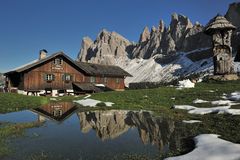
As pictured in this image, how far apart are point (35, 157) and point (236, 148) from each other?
666cm

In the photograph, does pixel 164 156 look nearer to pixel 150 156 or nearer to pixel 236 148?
pixel 150 156

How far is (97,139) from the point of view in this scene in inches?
484

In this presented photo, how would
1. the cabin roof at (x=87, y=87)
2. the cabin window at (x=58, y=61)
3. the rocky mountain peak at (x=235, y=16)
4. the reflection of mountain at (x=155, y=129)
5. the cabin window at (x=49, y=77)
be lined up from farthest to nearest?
1. the rocky mountain peak at (x=235, y=16)
2. the cabin roof at (x=87, y=87)
3. the cabin window at (x=58, y=61)
4. the cabin window at (x=49, y=77)
5. the reflection of mountain at (x=155, y=129)

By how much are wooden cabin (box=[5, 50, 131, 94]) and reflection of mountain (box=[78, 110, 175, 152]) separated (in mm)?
34860

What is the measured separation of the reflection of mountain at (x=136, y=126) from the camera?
1204 centimetres

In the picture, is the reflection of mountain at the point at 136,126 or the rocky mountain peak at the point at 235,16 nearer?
the reflection of mountain at the point at 136,126

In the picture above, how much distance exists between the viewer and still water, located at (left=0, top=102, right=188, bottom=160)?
32.0 ft

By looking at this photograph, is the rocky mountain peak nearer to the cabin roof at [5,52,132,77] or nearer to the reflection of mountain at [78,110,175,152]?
the cabin roof at [5,52,132,77]

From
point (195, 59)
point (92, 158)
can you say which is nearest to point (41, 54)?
point (92, 158)

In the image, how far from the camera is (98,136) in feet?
42.6

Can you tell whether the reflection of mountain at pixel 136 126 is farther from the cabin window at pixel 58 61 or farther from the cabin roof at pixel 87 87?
the cabin window at pixel 58 61

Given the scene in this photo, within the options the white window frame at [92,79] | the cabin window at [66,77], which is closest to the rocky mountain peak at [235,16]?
the white window frame at [92,79]

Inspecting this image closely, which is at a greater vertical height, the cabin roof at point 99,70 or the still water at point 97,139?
the cabin roof at point 99,70

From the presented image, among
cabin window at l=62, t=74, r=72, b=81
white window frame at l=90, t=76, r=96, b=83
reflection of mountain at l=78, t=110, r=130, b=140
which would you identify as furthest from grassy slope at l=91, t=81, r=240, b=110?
white window frame at l=90, t=76, r=96, b=83
